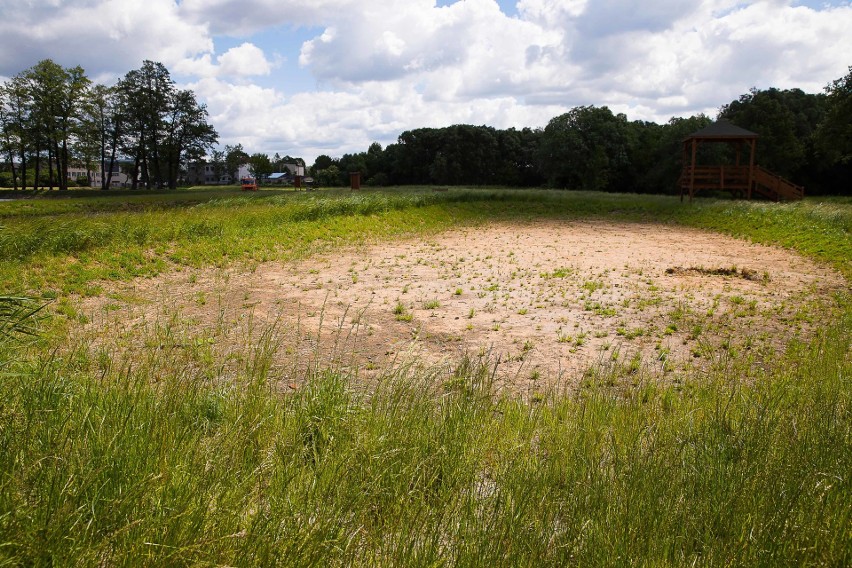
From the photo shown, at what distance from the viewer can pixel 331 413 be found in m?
4.42

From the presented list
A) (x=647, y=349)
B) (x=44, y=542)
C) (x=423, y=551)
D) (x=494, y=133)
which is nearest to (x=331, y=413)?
(x=423, y=551)

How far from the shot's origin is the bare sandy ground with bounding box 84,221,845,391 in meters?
7.68

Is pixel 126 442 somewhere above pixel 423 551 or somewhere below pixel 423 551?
above

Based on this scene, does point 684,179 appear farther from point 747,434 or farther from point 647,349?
point 747,434

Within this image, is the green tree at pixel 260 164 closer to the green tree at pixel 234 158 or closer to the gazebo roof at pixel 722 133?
the green tree at pixel 234 158

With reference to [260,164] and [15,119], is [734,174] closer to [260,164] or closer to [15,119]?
[15,119]

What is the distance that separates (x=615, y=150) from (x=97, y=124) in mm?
55601

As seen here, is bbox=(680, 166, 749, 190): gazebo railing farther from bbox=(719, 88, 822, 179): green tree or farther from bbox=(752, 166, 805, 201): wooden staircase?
bbox=(719, 88, 822, 179): green tree

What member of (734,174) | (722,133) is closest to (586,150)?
(734,174)

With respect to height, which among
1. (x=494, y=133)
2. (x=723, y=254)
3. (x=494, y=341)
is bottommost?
(x=494, y=341)

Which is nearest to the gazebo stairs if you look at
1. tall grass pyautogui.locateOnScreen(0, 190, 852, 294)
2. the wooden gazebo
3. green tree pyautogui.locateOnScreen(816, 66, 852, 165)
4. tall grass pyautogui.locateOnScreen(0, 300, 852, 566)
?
the wooden gazebo

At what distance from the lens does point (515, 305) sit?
10.8 metres

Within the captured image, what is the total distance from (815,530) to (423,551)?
1.93 meters

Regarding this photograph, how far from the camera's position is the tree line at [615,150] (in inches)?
2084
